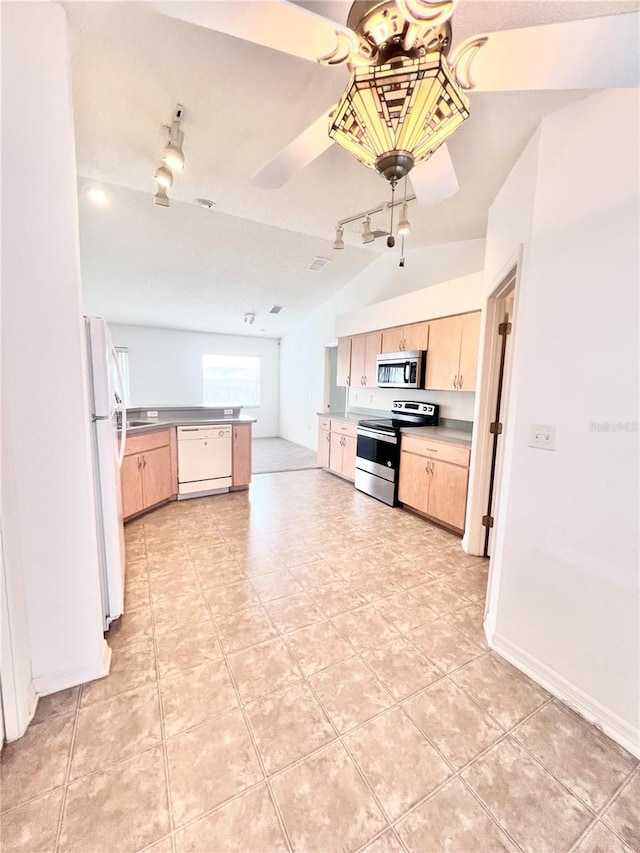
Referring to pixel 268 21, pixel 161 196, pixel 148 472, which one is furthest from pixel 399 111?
pixel 148 472

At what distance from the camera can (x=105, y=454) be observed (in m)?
1.76

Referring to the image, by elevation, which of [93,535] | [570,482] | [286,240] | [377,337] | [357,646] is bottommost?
[357,646]

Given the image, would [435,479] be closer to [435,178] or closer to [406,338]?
[406,338]

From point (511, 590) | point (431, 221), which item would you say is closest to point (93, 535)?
point (511, 590)

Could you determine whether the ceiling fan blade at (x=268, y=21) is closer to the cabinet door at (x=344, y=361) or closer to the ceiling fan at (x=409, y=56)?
the ceiling fan at (x=409, y=56)

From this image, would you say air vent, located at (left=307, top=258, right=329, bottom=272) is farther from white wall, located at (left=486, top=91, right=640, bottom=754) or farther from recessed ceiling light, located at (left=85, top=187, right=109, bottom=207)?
white wall, located at (left=486, top=91, right=640, bottom=754)

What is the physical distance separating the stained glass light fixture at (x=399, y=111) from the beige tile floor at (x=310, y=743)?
2.03 meters

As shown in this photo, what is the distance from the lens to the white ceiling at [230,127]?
1.27 metres

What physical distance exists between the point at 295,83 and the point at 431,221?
1.68 metres

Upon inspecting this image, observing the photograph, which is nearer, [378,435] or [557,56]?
[557,56]

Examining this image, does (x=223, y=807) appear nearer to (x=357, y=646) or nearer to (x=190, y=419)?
(x=357, y=646)

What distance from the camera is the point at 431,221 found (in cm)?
279

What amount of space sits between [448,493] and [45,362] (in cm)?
300

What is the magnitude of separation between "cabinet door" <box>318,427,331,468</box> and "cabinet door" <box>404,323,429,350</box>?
1802 mm
